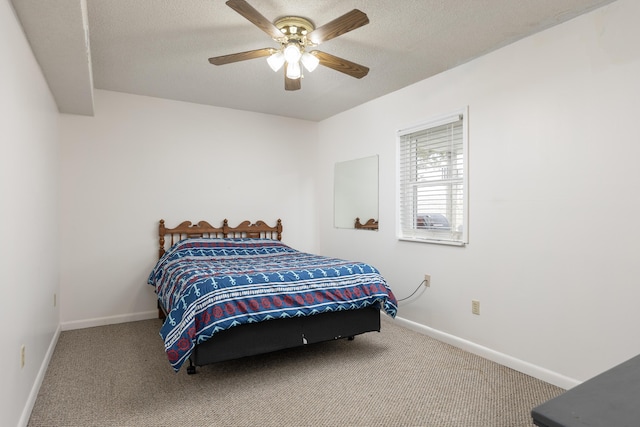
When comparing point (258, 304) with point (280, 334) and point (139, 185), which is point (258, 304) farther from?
point (139, 185)

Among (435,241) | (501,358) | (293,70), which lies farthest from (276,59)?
(501,358)

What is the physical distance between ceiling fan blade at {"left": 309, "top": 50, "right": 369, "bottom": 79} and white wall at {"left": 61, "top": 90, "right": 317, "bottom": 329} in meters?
2.18

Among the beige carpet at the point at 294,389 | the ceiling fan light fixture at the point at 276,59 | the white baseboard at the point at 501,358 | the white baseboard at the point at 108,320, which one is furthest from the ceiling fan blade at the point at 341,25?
the white baseboard at the point at 108,320

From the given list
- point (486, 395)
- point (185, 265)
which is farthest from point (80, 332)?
point (486, 395)

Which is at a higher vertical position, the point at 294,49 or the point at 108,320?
the point at 294,49

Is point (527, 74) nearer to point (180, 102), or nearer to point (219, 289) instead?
point (219, 289)

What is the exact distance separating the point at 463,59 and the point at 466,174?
3.12ft

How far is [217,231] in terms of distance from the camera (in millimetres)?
4375

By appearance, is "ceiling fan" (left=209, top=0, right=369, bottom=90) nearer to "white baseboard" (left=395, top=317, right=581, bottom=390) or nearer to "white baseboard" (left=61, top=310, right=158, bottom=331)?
"white baseboard" (left=395, top=317, right=581, bottom=390)

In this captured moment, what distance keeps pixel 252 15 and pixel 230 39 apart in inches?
29.9

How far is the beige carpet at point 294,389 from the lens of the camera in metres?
2.07

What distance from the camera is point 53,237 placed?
317cm

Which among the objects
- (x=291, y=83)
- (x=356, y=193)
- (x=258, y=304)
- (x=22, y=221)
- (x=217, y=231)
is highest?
(x=291, y=83)

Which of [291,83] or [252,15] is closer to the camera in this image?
[252,15]
